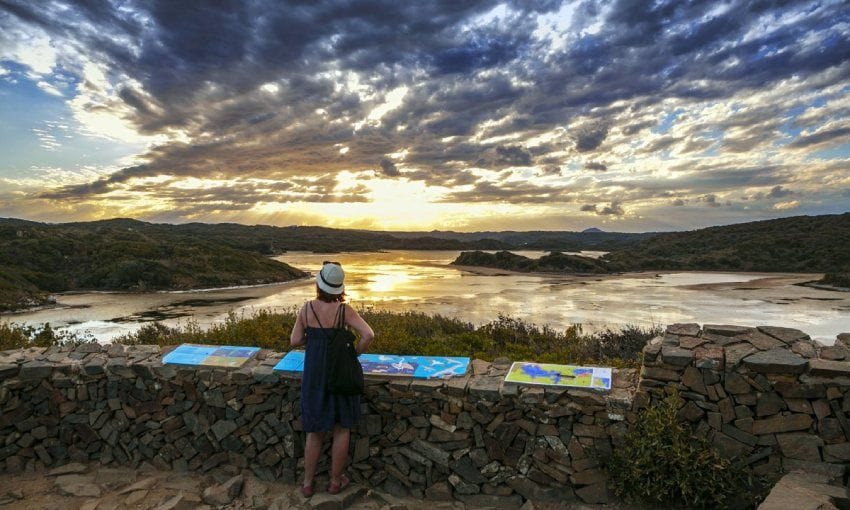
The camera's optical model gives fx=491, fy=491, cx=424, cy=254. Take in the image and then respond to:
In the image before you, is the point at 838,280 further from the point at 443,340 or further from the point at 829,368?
the point at 829,368

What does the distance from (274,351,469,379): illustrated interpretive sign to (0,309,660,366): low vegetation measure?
271cm

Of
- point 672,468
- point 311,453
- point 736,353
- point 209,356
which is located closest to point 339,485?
point 311,453

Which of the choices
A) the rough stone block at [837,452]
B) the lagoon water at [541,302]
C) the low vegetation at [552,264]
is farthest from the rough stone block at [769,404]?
the low vegetation at [552,264]

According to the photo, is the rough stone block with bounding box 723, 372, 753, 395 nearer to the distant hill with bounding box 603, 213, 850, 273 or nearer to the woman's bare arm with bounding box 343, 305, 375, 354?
the woman's bare arm with bounding box 343, 305, 375, 354

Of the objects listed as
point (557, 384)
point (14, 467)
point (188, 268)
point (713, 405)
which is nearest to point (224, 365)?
point (14, 467)

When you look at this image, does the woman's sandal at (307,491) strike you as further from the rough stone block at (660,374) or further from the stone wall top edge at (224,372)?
the rough stone block at (660,374)

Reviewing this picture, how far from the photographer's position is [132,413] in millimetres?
6312

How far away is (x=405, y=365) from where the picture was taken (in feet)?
19.7

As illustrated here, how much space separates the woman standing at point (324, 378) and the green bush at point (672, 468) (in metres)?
2.82

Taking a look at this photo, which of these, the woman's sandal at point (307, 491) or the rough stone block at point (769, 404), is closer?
the rough stone block at point (769, 404)

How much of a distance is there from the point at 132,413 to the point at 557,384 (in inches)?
210

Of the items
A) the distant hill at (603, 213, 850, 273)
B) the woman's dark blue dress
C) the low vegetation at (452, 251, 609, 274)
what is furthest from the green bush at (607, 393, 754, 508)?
the distant hill at (603, 213, 850, 273)

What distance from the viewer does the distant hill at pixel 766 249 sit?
107 ft

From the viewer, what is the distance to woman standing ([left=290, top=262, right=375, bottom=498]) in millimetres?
5191
